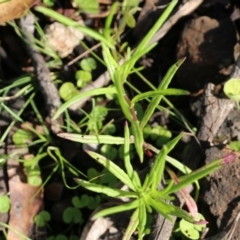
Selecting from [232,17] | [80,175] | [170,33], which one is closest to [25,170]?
[80,175]

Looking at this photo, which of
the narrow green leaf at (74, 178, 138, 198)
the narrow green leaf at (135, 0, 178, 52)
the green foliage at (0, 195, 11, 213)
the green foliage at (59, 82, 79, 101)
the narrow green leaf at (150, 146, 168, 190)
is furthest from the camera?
the green foliage at (59, 82, 79, 101)

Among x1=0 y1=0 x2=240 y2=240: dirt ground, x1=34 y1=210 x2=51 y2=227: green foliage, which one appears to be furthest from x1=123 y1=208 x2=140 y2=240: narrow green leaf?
x1=34 y1=210 x2=51 y2=227: green foliage

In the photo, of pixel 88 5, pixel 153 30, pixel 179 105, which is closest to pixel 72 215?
pixel 179 105

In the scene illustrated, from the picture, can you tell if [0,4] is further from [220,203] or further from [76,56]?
[220,203]

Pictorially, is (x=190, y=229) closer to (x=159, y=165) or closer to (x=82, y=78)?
(x=159, y=165)

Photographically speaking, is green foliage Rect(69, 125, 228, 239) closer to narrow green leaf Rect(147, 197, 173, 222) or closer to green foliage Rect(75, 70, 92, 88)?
narrow green leaf Rect(147, 197, 173, 222)

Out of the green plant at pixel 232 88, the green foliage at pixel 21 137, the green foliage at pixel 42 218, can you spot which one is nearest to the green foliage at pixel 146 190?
the green plant at pixel 232 88

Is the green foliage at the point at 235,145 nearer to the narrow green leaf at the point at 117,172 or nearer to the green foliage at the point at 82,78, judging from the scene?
the narrow green leaf at the point at 117,172
